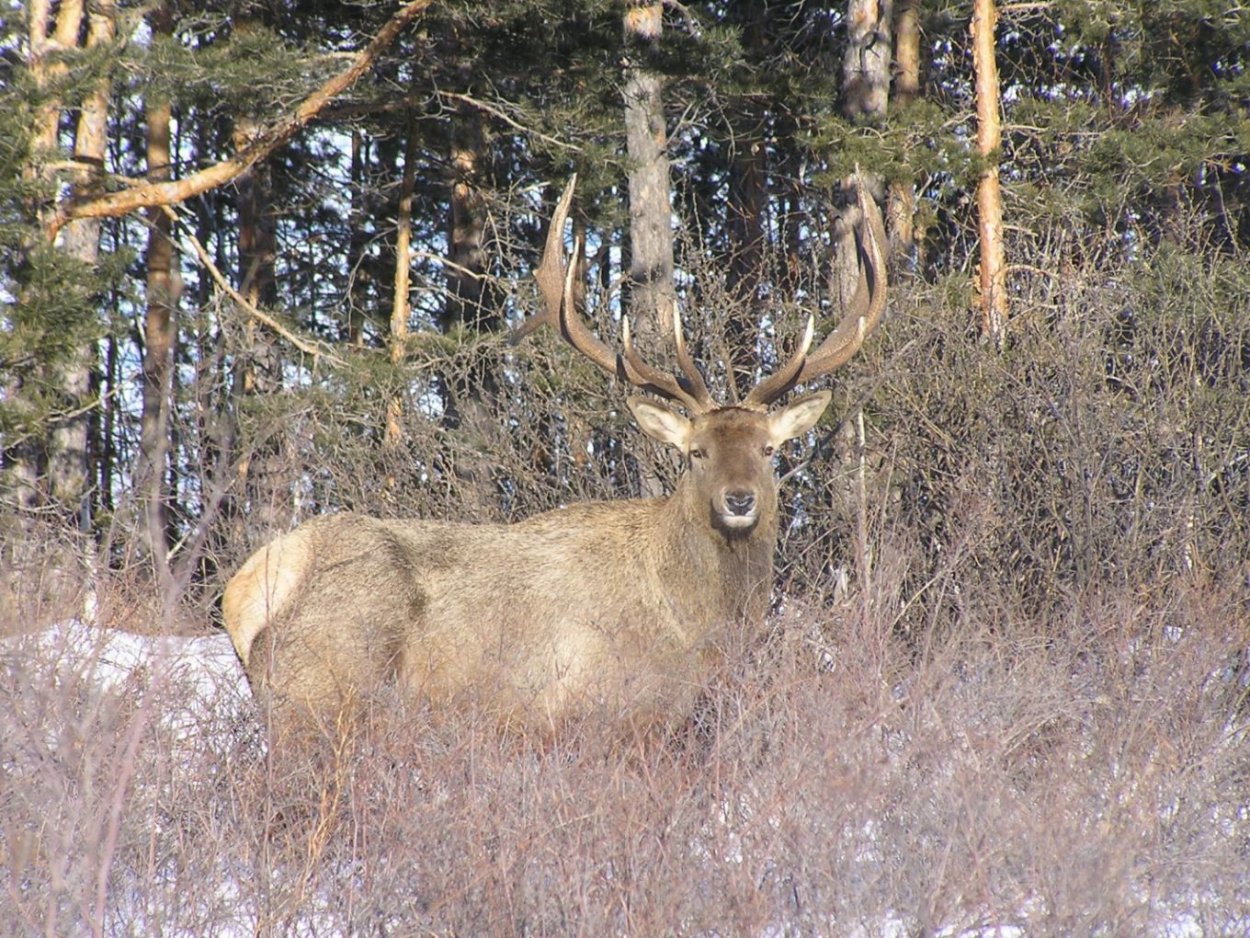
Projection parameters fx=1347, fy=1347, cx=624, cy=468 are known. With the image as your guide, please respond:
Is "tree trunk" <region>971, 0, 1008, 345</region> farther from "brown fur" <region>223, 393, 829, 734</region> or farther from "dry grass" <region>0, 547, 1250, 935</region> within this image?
"dry grass" <region>0, 547, 1250, 935</region>

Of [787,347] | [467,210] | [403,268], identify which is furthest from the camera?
[467,210]

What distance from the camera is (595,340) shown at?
7.04 metres

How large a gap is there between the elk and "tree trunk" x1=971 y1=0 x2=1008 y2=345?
4471 mm

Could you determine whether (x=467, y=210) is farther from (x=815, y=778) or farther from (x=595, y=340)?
(x=815, y=778)

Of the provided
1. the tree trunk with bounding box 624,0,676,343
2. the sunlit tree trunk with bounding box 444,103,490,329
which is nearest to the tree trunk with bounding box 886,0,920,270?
the tree trunk with bounding box 624,0,676,343

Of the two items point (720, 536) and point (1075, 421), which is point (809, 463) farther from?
point (720, 536)

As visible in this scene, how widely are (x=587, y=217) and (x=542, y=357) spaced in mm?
4226

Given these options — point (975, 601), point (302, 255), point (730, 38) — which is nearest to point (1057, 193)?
point (730, 38)

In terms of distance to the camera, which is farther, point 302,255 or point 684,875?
point 302,255

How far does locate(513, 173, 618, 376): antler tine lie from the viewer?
6934 millimetres

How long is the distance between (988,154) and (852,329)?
580cm

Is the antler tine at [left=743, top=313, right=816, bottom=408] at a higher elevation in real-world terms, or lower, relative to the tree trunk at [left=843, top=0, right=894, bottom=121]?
lower

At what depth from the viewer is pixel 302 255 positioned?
75.3 feet

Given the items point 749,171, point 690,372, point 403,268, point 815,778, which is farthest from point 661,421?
point 749,171
